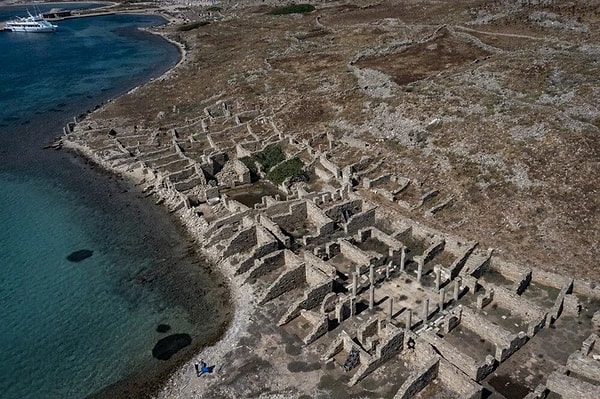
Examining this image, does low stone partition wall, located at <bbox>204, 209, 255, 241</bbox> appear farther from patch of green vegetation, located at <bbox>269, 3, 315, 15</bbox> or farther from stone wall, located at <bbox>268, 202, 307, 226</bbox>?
patch of green vegetation, located at <bbox>269, 3, 315, 15</bbox>

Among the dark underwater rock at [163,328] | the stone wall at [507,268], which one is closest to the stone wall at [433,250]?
the stone wall at [507,268]

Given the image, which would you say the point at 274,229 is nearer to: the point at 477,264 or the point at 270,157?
the point at 270,157

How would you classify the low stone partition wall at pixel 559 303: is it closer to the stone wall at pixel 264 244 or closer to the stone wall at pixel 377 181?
the stone wall at pixel 377 181

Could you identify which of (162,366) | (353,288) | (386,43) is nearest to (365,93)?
(386,43)

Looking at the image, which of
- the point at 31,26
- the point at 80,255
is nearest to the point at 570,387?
the point at 80,255

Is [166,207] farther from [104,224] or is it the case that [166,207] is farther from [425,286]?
[425,286]

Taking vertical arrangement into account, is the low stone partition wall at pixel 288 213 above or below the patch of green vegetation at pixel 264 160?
below
